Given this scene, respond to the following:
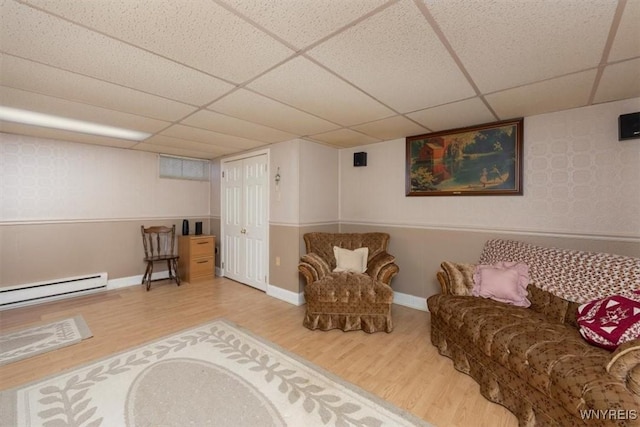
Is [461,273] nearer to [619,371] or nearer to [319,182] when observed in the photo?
[619,371]

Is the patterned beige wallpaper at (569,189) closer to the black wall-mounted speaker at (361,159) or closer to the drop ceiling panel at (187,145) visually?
the black wall-mounted speaker at (361,159)

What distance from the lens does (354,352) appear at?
2.43 metres

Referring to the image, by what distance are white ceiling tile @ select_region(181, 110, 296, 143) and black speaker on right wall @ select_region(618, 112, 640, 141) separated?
3191 millimetres

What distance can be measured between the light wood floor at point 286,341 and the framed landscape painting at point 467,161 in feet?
5.39

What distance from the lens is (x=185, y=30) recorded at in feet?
4.66

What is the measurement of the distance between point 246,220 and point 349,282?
7.60 feet

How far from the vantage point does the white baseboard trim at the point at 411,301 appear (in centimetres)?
347

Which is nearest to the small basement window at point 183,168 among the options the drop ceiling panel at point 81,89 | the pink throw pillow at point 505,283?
the drop ceiling panel at point 81,89

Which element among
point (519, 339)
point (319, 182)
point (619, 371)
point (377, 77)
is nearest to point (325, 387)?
point (519, 339)

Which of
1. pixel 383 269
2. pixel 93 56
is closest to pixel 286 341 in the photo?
pixel 383 269

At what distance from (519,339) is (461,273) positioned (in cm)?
94

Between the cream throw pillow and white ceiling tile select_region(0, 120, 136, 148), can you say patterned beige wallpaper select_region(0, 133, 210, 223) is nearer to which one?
white ceiling tile select_region(0, 120, 136, 148)

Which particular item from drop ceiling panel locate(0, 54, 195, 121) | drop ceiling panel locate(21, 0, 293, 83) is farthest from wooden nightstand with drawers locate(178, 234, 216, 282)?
drop ceiling panel locate(21, 0, 293, 83)

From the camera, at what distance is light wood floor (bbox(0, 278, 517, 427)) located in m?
1.84
